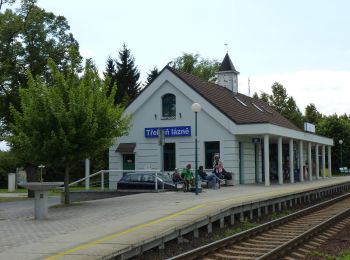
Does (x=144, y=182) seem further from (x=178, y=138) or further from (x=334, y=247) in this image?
(x=334, y=247)

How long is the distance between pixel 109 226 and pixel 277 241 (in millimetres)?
4087

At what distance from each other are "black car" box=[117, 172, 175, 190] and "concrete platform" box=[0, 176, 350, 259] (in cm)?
464

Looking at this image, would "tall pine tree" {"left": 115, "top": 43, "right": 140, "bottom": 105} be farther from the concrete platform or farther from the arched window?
the concrete platform

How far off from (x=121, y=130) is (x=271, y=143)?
81.3ft

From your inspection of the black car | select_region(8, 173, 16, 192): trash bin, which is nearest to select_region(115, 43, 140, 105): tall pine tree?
select_region(8, 173, 16, 192): trash bin

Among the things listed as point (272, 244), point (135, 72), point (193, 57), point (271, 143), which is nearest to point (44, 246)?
point (272, 244)

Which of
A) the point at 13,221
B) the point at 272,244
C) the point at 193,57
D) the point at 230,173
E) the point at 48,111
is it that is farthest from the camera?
the point at 193,57

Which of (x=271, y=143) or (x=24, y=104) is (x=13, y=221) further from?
(x=271, y=143)

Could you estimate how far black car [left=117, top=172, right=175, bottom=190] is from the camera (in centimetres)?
2667

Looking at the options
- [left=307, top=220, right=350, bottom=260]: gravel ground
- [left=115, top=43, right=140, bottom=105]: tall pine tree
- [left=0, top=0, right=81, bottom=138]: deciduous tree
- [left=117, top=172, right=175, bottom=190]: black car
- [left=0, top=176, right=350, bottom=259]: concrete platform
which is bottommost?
[left=307, top=220, right=350, bottom=260]: gravel ground

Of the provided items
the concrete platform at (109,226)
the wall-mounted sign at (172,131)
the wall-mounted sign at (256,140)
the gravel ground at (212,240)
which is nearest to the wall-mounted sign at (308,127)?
the wall-mounted sign at (256,140)

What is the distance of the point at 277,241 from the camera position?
13.5m

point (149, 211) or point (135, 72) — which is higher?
point (135, 72)

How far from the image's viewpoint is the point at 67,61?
3247 cm
